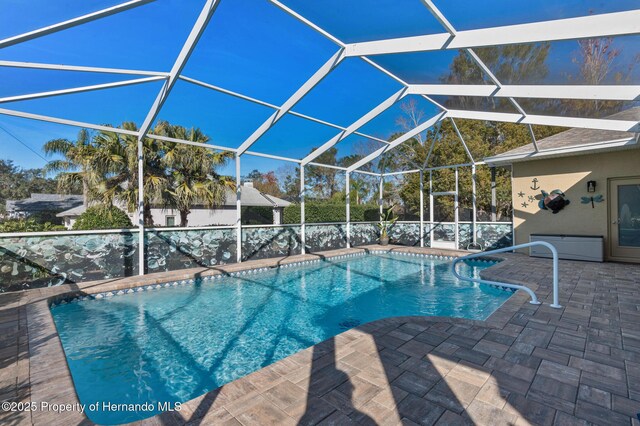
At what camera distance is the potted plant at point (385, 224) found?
44.8 feet

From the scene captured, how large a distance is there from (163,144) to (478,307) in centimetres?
1139

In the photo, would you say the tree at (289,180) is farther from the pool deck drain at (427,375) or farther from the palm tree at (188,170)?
the pool deck drain at (427,375)

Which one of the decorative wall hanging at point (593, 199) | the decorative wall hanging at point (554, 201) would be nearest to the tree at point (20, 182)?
the decorative wall hanging at point (554, 201)

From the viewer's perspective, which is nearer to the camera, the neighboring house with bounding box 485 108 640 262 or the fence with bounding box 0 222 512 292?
the fence with bounding box 0 222 512 292

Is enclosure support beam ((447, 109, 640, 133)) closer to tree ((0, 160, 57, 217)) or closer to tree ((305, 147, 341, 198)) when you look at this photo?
tree ((305, 147, 341, 198))

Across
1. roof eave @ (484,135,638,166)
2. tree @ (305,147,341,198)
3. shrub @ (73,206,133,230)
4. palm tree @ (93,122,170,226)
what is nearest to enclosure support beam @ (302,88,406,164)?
roof eave @ (484,135,638,166)

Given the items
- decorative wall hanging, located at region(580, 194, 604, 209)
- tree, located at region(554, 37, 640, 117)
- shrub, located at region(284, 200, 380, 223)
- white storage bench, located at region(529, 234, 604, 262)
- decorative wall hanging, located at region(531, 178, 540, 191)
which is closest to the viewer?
tree, located at region(554, 37, 640, 117)

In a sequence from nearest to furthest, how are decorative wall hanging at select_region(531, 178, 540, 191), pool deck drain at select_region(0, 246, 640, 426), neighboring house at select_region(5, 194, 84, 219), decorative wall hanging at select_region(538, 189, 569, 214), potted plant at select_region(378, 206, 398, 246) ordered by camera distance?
pool deck drain at select_region(0, 246, 640, 426) → decorative wall hanging at select_region(538, 189, 569, 214) → decorative wall hanging at select_region(531, 178, 540, 191) → potted plant at select_region(378, 206, 398, 246) → neighboring house at select_region(5, 194, 84, 219)

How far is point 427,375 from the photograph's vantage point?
274cm

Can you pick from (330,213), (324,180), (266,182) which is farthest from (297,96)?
(266,182)

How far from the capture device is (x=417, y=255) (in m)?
11.9

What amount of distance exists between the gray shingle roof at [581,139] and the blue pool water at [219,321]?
426 centimetres

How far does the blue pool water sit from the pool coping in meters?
0.34

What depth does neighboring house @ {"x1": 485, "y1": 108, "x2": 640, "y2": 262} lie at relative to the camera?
821cm
